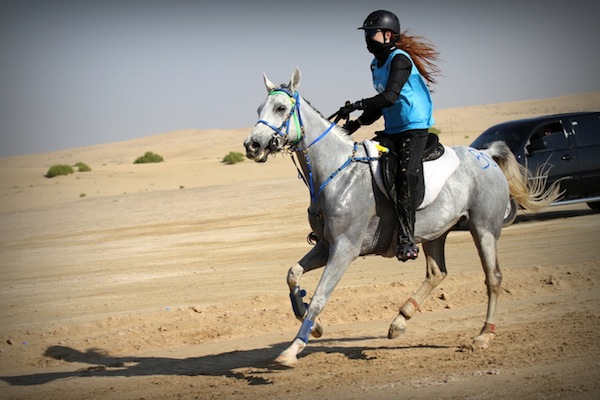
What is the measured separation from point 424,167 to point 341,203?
1.17 m

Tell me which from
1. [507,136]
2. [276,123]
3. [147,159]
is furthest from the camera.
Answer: [147,159]

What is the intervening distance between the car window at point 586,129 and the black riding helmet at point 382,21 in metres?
11.3

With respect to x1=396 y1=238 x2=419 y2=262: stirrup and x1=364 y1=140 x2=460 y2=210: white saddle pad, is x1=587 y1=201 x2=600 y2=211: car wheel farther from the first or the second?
x1=396 y1=238 x2=419 y2=262: stirrup

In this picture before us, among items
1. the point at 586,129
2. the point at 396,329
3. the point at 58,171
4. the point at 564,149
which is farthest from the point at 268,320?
the point at 58,171

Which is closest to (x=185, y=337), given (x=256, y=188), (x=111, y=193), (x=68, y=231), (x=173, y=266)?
(x=173, y=266)

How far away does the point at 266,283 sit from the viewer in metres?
12.9

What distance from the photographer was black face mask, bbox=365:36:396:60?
26.5ft

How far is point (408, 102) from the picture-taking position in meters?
8.12

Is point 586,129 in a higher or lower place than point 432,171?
lower

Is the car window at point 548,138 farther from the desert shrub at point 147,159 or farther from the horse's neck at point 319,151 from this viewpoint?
the desert shrub at point 147,159

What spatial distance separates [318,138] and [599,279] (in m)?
6.24

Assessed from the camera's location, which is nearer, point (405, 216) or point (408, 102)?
point (405, 216)

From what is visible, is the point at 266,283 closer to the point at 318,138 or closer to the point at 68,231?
the point at 318,138

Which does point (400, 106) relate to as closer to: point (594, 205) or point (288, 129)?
point (288, 129)
